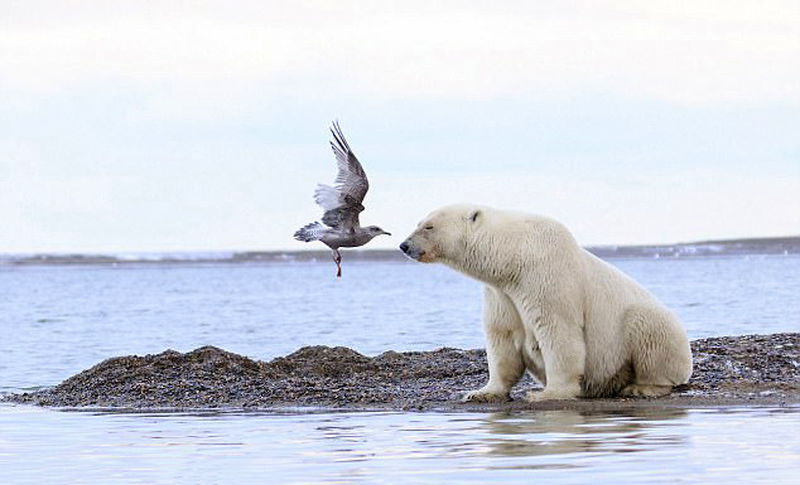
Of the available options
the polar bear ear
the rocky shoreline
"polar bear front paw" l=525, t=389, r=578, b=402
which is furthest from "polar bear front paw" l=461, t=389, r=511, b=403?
the polar bear ear

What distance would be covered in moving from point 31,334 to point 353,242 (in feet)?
61.8

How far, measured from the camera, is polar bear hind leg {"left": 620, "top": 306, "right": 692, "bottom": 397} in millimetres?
11789

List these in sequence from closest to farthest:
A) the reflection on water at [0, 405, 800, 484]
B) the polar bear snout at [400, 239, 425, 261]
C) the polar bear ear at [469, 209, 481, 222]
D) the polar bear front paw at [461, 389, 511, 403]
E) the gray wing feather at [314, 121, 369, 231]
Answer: the reflection on water at [0, 405, 800, 484] < the polar bear snout at [400, 239, 425, 261] < the polar bear ear at [469, 209, 481, 222] < the polar bear front paw at [461, 389, 511, 403] < the gray wing feather at [314, 121, 369, 231]

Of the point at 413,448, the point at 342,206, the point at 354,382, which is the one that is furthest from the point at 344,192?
the point at 413,448

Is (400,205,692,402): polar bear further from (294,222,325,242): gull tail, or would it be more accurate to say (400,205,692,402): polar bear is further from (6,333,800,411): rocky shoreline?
(294,222,325,242): gull tail

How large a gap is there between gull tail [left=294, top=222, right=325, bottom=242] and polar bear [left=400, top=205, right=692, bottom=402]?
3897 millimetres

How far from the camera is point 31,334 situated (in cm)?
3244

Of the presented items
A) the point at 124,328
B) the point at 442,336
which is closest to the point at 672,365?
the point at 442,336

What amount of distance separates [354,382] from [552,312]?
2933 millimetres

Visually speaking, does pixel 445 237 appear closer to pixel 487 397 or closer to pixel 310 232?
pixel 487 397

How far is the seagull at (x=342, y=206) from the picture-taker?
1488 cm

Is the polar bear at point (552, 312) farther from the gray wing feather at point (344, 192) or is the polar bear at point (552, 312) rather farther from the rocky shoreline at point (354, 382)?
the gray wing feather at point (344, 192)

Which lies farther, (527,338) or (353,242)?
(353,242)

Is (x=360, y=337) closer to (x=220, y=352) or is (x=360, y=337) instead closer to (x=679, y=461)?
(x=220, y=352)
